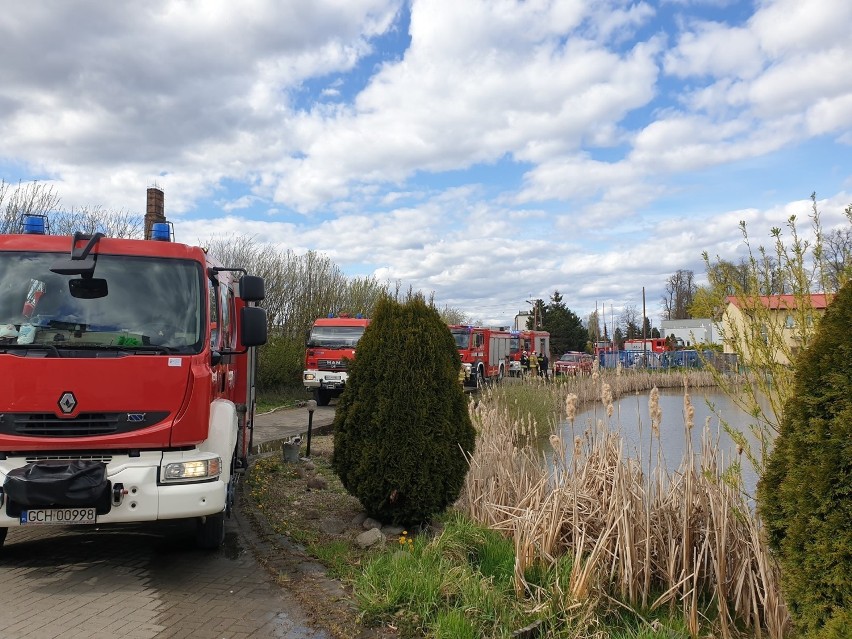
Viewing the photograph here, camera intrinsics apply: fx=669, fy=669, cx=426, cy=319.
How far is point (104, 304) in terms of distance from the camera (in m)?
4.86

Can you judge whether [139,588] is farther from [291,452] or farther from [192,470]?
[291,452]

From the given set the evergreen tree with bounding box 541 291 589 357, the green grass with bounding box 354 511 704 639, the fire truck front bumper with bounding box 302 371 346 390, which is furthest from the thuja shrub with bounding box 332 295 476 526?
the evergreen tree with bounding box 541 291 589 357

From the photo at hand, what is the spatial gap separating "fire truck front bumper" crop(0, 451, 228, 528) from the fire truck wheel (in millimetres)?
648

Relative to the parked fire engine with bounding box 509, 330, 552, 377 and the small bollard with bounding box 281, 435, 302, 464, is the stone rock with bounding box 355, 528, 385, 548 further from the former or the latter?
the parked fire engine with bounding box 509, 330, 552, 377

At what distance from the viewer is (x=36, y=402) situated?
14.5 feet

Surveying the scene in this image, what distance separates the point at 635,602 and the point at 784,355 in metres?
1.98

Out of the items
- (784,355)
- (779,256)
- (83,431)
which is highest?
(779,256)

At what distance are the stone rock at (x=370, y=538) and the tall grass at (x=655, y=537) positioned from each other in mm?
1281

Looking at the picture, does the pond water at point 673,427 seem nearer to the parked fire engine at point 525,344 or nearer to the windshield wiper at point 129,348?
the windshield wiper at point 129,348

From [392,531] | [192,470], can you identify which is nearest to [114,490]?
[192,470]

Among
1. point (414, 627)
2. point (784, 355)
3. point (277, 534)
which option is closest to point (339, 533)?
point (277, 534)

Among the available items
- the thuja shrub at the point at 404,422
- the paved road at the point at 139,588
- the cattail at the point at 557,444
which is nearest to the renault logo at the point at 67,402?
the paved road at the point at 139,588

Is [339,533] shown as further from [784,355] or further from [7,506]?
[784,355]

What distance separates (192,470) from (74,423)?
0.83 metres
